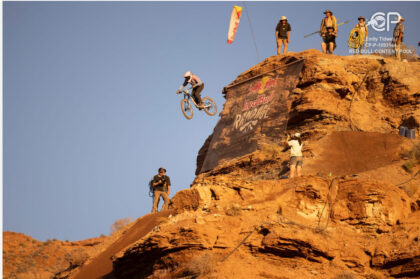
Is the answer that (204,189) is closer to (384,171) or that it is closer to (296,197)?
(296,197)

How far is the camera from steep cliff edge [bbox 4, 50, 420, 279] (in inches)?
558

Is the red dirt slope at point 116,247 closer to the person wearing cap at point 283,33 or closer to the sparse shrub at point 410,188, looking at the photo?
the sparse shrub at point 410,188

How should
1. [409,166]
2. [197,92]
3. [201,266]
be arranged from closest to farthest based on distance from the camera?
1. [201,266]
2. [409,166]
3. [197,92]

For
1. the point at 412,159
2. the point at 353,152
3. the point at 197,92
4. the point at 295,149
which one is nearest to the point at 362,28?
the point at 197,92

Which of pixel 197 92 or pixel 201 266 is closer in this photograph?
pixel 201 266

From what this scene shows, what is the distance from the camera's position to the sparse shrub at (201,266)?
44.4 ft

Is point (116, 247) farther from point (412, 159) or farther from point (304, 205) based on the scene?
point (412, 159)

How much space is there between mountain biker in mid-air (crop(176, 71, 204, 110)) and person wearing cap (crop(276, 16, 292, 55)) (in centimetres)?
479

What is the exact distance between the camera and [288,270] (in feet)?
45.4

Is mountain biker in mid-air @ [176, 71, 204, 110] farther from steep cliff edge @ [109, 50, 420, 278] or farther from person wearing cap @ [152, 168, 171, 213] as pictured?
person wearing cap @ [152, 168, 171, 213]

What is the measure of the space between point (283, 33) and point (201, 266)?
53.6 ft

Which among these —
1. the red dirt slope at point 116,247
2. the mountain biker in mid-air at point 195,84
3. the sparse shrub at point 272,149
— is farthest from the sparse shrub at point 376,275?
the mountain biker in mid-air at point 195,84

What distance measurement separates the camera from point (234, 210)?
15.4m

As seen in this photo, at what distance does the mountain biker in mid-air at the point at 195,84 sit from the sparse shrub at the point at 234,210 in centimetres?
976
